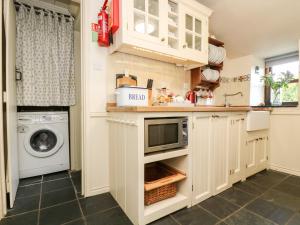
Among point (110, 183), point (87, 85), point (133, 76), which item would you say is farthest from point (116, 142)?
point (133, 76)

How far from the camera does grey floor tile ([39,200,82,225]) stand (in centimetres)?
128

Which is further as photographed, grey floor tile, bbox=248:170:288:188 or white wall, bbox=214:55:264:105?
white wall, bbox=214:55:264:105

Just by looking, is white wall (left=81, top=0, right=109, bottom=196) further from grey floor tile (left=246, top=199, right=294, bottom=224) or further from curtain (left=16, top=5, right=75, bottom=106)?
grey floor tile (left=246, top=199, right=294, bottom=224)

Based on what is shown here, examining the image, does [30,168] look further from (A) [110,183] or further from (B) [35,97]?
(A) [110,183]

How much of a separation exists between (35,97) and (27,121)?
326 mm

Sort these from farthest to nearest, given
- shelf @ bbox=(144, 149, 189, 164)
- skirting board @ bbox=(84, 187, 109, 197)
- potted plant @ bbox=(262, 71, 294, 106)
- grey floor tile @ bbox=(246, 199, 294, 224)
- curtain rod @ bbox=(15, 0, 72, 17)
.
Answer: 1. potted plant @ bbox=(262, 71, 294, 106)
2. curtain rod @ bbox=(15, 0, 72, 17)
3. skirting board @ bbox=(84, 187, 109, 197)
4. grey floor tile @ bbox=(246, 199, 294, 224)
5. shelf @ bbox=(144, 149, 189, 164)

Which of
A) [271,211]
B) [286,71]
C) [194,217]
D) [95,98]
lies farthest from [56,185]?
[286,71]

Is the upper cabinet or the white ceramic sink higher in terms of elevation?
the upper cabinet

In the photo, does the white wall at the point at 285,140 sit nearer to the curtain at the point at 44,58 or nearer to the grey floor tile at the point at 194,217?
the grey floor tile at the point at 194,217

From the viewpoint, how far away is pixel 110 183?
1.72 metres

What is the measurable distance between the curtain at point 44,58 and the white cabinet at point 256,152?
2469 millimetres

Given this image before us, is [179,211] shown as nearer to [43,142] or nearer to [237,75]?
[43,142]

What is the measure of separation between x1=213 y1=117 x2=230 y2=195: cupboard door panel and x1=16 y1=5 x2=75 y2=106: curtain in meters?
1.96

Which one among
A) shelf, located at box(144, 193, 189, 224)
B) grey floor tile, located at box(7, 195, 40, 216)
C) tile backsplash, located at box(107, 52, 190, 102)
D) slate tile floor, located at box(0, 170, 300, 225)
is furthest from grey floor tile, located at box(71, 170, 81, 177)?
shelf, located at box(144, 193, 189, 224)
